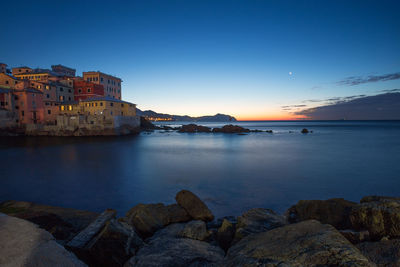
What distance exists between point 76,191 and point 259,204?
11.3 meters

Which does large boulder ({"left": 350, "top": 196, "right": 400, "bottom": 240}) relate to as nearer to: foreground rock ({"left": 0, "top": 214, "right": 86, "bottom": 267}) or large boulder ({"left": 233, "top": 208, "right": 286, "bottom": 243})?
large boulder ({"left": 233, "top": 208, "right": 286, "bottom": 243})

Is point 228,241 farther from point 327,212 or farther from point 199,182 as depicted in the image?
point 199,182

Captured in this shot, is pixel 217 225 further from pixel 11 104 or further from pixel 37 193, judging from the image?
pixel 11 104

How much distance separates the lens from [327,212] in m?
6.35

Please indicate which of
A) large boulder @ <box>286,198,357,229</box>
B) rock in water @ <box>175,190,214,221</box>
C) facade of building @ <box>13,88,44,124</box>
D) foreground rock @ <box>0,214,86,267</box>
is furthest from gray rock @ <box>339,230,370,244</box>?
facade of building @ <box>13,88,44,124</box>

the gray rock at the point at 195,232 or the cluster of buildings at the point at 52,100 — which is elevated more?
the cluster of buildings at the point at 52,100

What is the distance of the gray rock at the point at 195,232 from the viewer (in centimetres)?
571

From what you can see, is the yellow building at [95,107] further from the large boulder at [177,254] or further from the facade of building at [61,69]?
the large boulder at [177,254]

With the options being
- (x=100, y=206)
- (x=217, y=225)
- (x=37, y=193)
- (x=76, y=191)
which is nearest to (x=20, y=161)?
(x=37, y=193)

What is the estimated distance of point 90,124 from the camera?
46375mm

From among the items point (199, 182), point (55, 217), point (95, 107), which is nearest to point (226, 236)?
point (55, 217)

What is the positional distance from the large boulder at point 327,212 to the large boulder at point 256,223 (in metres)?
1.05

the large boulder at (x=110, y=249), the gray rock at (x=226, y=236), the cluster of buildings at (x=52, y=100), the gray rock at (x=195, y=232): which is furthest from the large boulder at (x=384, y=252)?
the cluster of buildings at (x=52, y=100)

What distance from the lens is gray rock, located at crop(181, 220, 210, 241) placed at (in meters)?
5.71
